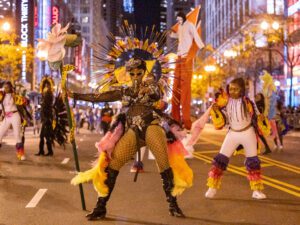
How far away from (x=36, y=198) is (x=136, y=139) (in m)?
2.33

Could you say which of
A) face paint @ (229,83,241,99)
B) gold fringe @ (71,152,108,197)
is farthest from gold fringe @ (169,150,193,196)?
face paint @ (229,83,241,99)

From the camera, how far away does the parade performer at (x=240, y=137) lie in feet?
24.9

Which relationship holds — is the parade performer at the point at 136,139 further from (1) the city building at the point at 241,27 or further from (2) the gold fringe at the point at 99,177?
(1) the city building at the point at 241,27

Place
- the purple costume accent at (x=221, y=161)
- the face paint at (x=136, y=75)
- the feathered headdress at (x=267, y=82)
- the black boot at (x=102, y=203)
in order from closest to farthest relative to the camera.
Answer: the black boot at (x=102, y=203)
the face paint at (x=136, y=75)
the purple costume accent at (x=221, y=161)
the feathered headdress at (x=267, y=82)

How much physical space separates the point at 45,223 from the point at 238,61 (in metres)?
53.9

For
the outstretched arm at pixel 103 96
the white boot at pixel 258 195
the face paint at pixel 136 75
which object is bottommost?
the white boot at pixel 258 195

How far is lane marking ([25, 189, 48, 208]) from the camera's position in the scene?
7020 mm

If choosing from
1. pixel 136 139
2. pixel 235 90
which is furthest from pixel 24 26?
pixel 136 139

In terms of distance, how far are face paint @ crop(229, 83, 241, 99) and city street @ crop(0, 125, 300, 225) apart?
159cm

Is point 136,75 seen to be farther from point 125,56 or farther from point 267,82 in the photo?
point 267,82

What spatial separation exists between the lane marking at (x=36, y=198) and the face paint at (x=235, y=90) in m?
3.39

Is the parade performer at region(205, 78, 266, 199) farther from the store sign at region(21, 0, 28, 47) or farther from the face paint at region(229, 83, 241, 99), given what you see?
the store sign at region(21, 0, 28, 47)

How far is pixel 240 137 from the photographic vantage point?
7594mm

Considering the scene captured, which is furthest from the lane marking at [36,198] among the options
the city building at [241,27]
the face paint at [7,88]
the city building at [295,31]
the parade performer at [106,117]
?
the city building at [295,31]
